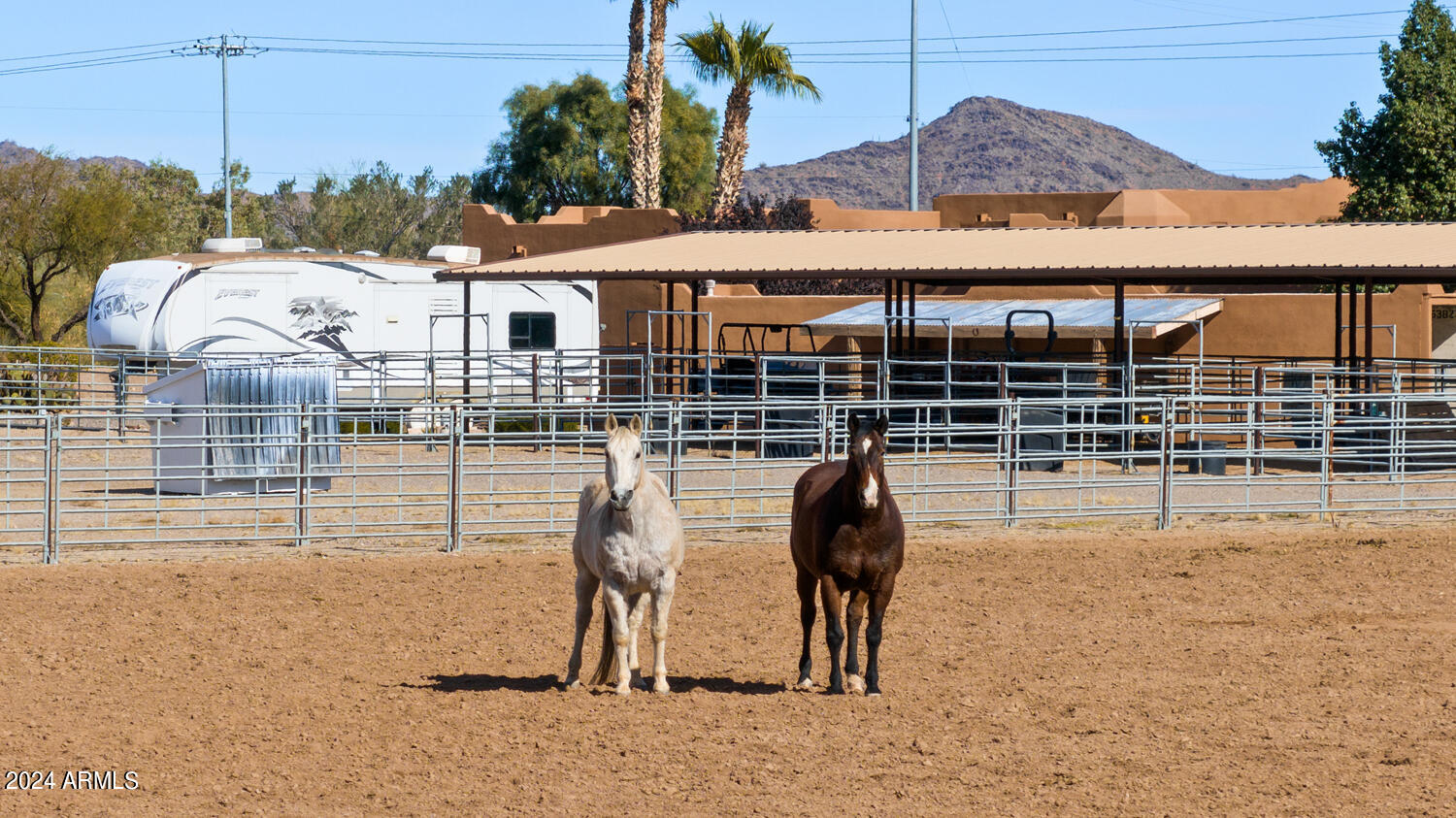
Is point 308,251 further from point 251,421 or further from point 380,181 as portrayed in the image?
point 380,181

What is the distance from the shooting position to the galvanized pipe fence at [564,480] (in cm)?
1220

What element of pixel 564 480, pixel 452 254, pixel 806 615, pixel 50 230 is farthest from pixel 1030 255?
pixel 50 230

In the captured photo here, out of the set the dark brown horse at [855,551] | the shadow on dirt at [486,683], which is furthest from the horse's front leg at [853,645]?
the shadow on dirt at [486,683]

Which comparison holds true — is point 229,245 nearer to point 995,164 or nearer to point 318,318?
point 318,318

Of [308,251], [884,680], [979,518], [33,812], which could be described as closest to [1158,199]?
[308,251]

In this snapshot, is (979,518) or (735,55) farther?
(735,55)

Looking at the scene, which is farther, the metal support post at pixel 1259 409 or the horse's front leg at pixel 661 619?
the metal support post at pixel 1259 409

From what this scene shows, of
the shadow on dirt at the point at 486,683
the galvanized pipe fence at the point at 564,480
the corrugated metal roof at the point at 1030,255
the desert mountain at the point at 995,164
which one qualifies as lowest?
the shadow on dirt at the point at 486,683

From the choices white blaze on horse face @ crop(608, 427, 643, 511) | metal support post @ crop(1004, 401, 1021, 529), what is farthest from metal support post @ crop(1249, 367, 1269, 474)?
white blaze on horse face @ crop(608, 427, 643, 511)

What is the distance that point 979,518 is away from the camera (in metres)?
14.0

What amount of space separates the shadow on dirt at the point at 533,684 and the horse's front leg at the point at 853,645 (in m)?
0.35

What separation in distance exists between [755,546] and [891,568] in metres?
5.06

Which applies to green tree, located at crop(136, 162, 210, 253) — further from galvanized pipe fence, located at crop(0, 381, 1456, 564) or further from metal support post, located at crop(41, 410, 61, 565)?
metal support post, located at crop(41, 410, 61, 565)

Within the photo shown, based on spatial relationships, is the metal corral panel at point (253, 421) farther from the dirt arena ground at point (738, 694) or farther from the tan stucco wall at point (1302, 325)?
the tan stucco wall at point (1302, 325)
